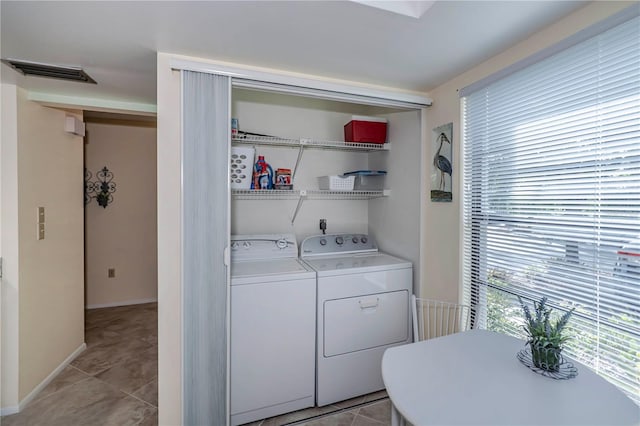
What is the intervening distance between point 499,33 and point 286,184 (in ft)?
5.58

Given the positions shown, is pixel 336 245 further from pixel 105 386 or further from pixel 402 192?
pixel 105 386

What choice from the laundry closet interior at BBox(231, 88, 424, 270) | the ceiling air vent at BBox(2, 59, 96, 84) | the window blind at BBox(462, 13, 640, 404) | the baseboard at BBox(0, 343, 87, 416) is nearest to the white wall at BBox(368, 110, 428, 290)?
the laundry closet interior at BBox(231, 88, 424, 270)

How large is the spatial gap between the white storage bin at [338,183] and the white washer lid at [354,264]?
24.0 inches

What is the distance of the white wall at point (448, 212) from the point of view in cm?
171

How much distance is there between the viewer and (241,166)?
220 centimetres

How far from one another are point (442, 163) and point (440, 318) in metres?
1.16

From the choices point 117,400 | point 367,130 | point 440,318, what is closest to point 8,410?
point 117,400

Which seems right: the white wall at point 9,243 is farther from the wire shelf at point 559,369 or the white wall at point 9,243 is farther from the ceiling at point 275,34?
the wire shelf at point 559,369

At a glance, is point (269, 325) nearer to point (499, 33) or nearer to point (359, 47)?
Result: point (359, 47)

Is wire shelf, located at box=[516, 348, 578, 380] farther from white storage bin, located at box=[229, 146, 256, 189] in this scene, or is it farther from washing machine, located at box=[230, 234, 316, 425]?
white storage bin, located at box=[229, 146, 256, 189]

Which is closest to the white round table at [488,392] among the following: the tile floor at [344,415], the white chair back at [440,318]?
the white chair back at [440,318]

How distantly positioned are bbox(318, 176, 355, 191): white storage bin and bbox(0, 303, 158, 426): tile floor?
2148mm

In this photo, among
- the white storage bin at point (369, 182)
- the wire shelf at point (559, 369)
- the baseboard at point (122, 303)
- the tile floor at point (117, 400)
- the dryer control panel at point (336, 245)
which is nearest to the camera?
the wire shelf at point (559, 369)

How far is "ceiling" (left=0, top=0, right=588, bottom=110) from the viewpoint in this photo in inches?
51.6
